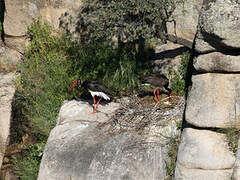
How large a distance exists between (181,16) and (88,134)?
3.16 metres

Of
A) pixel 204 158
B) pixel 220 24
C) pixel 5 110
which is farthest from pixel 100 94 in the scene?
pixel 220 24

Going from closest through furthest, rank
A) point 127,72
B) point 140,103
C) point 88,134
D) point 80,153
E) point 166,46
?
1. point 80,153
2. point 88,134
3. point 140,103
4. point 127,72
5. point 166,46

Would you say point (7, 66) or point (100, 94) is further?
point (7, 66)

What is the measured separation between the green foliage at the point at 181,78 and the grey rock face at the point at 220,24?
192cm

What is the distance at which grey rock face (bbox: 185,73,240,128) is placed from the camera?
543 centimetres

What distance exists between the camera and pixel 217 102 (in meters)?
5.48

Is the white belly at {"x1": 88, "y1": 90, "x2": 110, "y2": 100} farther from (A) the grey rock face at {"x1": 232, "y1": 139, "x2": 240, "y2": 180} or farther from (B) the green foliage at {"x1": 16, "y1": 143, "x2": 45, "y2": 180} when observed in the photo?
(A) the grey rock face at {"x1": 232, "y1": 139, "x2": 240, "y2": 180}

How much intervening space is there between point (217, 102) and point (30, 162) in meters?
4.11

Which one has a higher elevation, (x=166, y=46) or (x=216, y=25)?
(x=216, y=25)

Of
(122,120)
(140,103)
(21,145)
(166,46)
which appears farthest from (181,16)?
(21,145)

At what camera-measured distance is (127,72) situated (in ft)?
25.9

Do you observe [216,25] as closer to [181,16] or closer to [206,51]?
[206,51]

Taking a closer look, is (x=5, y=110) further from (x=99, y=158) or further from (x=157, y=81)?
(x=157, y=81)

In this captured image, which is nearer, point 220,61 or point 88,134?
point 220,61
